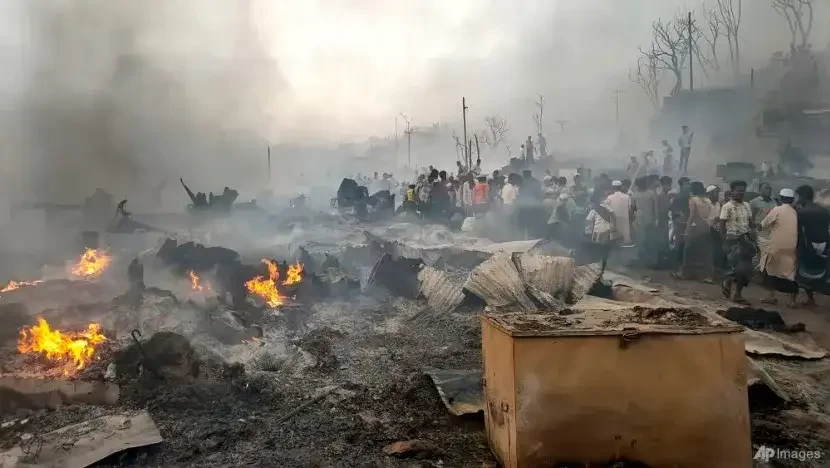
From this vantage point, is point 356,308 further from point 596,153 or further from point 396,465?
point 596,153

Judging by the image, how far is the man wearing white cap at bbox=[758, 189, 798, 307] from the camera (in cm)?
627

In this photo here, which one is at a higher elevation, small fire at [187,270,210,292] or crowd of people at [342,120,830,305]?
crowd of people at [342,120,830,305]

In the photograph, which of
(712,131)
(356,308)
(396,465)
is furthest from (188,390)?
(712,131)

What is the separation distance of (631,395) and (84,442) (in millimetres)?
3532

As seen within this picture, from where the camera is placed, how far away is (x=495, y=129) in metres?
31.0

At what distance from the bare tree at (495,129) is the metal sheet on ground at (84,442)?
2705 cm

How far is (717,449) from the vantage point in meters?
2.62

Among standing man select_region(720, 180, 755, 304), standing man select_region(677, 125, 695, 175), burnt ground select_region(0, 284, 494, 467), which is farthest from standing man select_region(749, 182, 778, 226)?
standing man select_region(677, 125, 695, 175)

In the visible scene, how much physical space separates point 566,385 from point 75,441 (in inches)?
130

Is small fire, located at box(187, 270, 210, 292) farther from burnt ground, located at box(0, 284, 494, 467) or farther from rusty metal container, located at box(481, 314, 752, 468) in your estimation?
rusty metal container, located at box(481, 314, 752, 468)

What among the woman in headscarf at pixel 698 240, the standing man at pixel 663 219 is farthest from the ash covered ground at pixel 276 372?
the standing man at pixel 663 219

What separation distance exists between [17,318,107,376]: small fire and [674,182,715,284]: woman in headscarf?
27.1ft

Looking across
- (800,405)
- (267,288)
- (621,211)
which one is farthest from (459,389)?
(621,211)

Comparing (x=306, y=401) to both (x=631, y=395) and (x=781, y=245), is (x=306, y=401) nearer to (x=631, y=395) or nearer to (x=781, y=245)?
(x=631, y=395)
